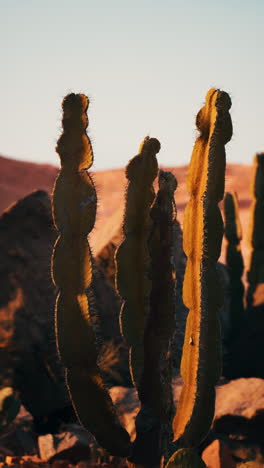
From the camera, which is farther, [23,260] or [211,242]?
[23,260]

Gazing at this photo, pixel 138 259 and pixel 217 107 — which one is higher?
pixel 217 107

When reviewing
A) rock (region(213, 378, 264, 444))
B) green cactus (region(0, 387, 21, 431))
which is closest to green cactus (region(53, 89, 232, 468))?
rock (region(213, 378, 264, 444))

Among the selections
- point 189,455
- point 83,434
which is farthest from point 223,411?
point 189,455

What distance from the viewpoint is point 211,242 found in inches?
161

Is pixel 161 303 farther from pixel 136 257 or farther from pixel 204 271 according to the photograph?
pixel 204 271

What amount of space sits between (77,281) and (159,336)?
0.62 metres

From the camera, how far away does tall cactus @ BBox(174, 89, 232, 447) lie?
13.3 feet

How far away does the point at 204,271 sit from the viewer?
4.08 m

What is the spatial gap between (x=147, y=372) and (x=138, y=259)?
2.31 feet

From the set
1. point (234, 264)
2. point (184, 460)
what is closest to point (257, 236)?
point (234, 264)

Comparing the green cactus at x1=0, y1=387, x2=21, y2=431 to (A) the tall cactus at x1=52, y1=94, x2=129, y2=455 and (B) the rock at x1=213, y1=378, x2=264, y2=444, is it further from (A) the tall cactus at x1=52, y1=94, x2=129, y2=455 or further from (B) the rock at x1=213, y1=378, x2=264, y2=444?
(B) the rock at x1=213, y1=378, x2=264, y2=444

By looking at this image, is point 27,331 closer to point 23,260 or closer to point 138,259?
point 23,260

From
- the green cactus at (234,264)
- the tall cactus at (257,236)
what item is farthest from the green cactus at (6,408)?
the tall cactus at (257,236)

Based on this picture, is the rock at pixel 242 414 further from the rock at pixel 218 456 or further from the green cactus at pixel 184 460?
the green cactus at pixel 184 460
